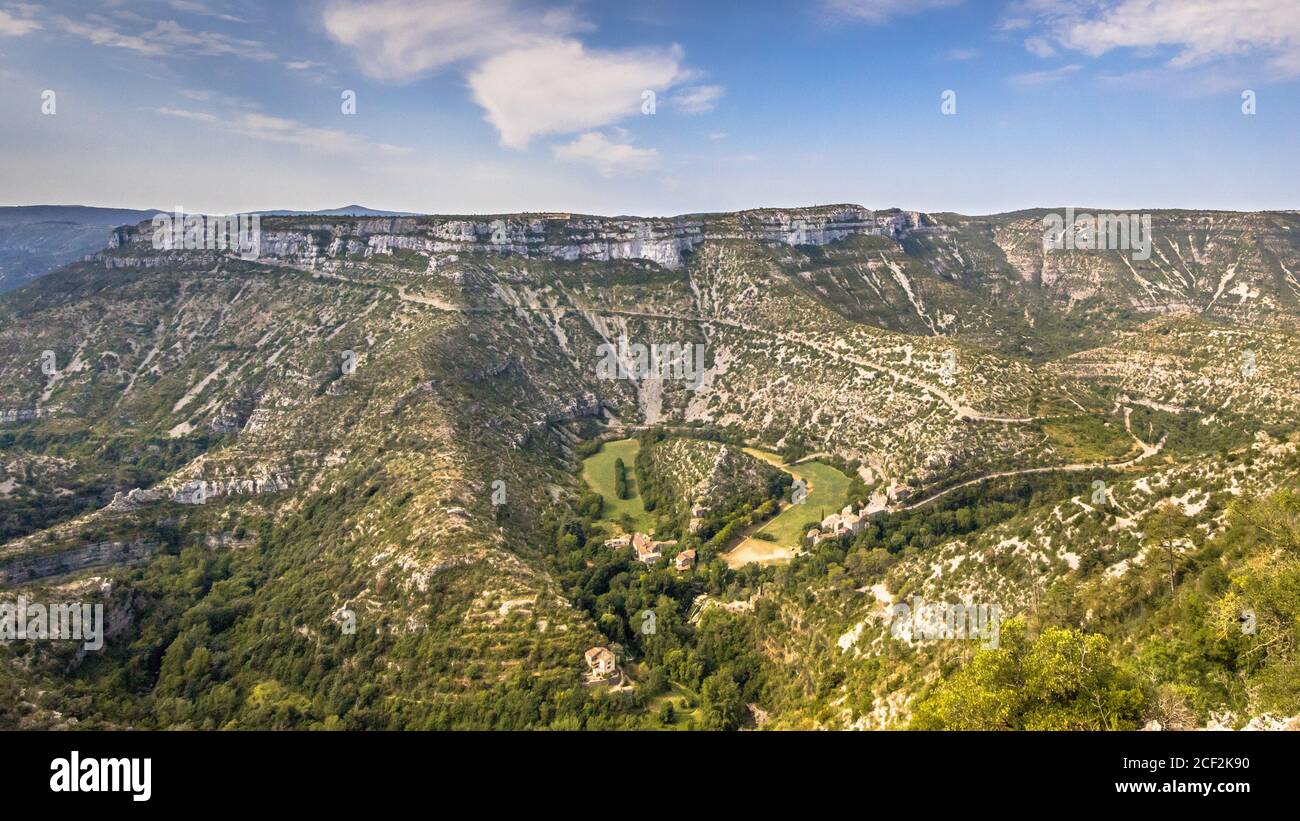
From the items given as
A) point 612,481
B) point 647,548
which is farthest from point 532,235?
point 647,548

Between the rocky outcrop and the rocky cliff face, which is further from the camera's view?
the rocky cliff face

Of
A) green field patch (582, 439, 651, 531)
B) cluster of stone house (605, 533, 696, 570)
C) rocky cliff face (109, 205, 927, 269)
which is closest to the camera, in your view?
cluster of stone house (605, 533, 696, 570)

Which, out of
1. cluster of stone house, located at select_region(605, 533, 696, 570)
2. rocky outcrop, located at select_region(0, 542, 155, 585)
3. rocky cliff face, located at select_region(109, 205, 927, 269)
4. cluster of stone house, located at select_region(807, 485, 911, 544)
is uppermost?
rocky cliff face, located at select_region(109, 205, 927, 269)

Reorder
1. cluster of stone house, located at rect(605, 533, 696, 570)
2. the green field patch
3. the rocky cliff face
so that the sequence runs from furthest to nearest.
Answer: the rocky cliff face → the green field patch → cluster of stone house, located at rect(605, 533, 696, 570)

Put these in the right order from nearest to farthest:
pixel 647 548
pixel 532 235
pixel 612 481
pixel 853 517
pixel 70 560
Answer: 1. pixel 70 560
2. pixel 853 517
3. pixel 647 548
4. pixel 612 481
5. pixel 532 235

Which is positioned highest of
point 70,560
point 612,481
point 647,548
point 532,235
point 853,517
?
point 532,235

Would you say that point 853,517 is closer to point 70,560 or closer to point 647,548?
point 647,548

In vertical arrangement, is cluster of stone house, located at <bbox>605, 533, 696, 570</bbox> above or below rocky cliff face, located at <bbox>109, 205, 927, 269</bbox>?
below

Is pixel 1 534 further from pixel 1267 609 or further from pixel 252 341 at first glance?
pixel 1267 609

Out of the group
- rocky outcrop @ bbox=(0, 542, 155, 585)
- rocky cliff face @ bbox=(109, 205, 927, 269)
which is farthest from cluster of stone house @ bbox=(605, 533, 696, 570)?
rocky cliff face @ bbox=(109, 205, 927, 269)

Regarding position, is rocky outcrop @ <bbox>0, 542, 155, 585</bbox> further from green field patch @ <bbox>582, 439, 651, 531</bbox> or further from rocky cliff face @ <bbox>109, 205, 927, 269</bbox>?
rocky cliff face @ <bbox>109, 205, 927, 269</bbox>
